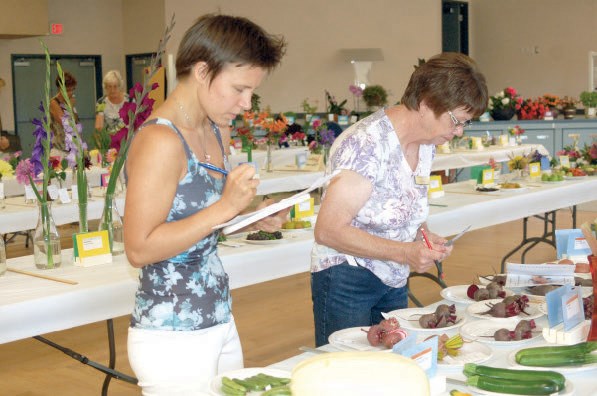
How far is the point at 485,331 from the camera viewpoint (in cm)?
185

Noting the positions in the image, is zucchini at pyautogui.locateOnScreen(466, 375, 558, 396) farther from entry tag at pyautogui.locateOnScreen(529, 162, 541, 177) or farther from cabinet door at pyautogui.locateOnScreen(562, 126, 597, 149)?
cabinet door at pyautogui.locateOnScreen(562, 126, 597, 149)

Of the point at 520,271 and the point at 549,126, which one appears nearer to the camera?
the point at 520,271

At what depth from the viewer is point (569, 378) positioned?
4.99 ft

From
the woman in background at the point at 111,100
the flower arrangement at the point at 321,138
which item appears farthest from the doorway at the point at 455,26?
the flower arrangement at the point at 321,138

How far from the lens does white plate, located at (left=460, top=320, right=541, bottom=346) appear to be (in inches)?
69.0

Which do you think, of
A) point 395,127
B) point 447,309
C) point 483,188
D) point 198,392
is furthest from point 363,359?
point 483,188

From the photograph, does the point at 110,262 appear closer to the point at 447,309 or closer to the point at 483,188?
the point at 447,309

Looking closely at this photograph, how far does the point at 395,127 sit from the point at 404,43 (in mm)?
12517

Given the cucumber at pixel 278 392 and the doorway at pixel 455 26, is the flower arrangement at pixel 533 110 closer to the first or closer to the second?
the doorway at pixel 455 26

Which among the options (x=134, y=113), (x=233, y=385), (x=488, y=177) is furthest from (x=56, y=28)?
(x=233, y=385)

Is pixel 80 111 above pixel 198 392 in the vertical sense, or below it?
above

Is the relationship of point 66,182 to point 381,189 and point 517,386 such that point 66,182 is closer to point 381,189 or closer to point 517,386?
point 381,189

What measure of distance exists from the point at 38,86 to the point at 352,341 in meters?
9.75

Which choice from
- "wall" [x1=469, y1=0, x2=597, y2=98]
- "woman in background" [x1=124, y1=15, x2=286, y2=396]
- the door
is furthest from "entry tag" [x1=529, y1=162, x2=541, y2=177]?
"wall" [x1=469, y1=0, x2=597, y2=98]
